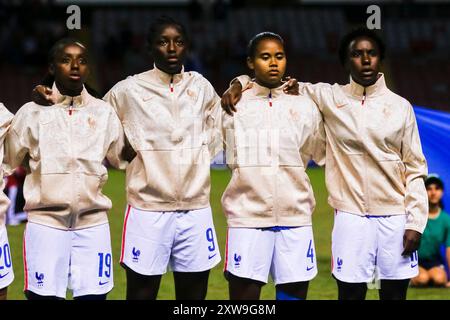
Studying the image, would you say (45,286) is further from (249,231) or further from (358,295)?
(358,295)

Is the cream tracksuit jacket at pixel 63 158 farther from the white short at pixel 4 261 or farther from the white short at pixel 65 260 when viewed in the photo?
the white short at pixel 4 261

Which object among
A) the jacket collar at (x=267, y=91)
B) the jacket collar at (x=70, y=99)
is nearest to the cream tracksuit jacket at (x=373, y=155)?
the jacket collar at (x=267, y=91)

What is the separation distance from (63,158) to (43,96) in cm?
37

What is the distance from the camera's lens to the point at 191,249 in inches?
232

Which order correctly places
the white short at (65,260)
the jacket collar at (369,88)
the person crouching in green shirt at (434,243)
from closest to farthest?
1. the white short at (65,260)
2. the jacket collar at (369,88)
3. the person crouching in green shirt at (434,243)

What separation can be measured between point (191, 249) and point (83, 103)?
103 centimetres

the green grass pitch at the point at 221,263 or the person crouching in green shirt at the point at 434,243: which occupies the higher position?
the person crouching in green shirt at the point at 434,243

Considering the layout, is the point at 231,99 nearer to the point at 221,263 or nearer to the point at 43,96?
the point at 43,96

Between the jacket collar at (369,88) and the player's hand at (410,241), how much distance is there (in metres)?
0.82

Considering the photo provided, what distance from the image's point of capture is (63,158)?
5703 millimetres

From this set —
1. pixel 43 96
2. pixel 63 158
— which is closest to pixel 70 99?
pixel 43 96

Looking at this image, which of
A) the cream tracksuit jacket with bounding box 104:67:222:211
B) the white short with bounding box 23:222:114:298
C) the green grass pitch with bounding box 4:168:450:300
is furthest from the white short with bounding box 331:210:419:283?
the green grass pitch with bounding box 4:168:450:300

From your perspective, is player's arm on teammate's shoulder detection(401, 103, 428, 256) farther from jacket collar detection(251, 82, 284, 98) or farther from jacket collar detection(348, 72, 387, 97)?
jacket collar detection(251, 82, 284, 98)

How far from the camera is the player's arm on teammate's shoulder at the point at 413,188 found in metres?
5.84
